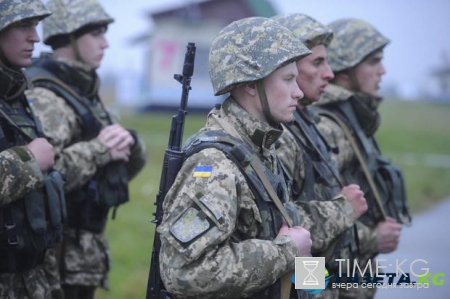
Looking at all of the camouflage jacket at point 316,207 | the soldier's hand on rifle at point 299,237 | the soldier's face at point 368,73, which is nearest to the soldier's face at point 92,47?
the camouflage jacket at point 316,207

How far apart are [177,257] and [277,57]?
3.83 ft

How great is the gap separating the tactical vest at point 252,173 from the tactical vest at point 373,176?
2.19 m

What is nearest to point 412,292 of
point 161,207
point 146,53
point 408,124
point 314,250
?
point 314,250

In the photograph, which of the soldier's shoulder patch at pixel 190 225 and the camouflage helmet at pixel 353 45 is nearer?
the soldier's shoulder patch at pixel 190 225

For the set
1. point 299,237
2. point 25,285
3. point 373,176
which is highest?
point 299,237

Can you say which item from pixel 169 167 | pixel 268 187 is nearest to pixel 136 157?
pixel 169 167

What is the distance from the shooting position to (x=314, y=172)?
16.5 feet

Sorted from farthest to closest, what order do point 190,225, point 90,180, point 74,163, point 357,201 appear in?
point 90,180
point 74,163
point 357,201
point 190,225

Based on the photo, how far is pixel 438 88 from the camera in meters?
42.8

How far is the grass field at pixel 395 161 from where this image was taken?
887 centimetres

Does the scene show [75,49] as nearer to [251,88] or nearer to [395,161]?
[251,88]

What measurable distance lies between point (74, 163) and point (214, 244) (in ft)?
7.62

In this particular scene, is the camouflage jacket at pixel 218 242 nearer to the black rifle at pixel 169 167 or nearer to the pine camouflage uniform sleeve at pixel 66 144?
the black rifle at pixel 169 167

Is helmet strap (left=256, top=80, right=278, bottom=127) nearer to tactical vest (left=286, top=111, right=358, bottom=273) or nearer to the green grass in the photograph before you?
tactical vest (left=286, top=111, right=358, bottom=273)
